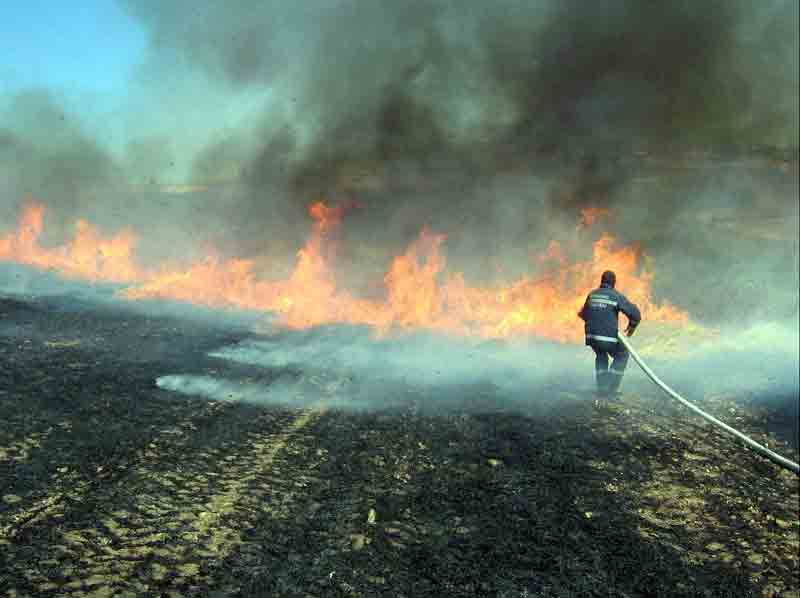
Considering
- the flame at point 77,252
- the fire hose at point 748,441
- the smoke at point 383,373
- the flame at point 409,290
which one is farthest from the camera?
the flame at point 77,252

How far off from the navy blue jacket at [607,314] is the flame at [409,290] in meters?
4.47

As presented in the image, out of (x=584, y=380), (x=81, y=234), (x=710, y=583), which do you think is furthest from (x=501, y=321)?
(x=81, y=234)

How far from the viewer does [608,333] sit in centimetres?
841

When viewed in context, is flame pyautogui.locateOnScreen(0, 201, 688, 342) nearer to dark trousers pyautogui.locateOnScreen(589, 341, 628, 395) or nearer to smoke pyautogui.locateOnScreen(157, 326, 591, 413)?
smoke pyautogui.locateOnScreen(157, 326, 591, 413)

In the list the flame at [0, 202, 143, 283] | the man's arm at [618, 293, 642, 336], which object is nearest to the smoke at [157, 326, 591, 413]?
the man's arm at [618, 293, 642, 336]

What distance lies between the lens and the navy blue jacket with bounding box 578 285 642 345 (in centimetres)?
838

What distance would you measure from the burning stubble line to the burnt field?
15 millimetres

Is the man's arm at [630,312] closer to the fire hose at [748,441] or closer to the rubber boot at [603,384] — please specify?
the fire hose at [748,441]

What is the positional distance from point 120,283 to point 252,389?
496 inches

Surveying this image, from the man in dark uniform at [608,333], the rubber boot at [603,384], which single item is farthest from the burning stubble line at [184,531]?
the man in dark uniform at [608,333]

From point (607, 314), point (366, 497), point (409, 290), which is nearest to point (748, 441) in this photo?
point (366, 497)

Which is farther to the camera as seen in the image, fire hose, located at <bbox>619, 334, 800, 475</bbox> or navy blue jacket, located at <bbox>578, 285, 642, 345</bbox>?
navy blue jacket, located at <bbox>578, 285, 642, 345</bbox>

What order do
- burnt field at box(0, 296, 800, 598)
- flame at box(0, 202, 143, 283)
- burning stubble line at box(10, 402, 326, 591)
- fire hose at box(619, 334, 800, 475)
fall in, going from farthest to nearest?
flame at box(0, 202, 143, 283) → fire hose at box(619, 334, 800, 475) → burnt field at box(0, 296, 800, 598) → burning stubble line at box(10, 402, 326, 591)

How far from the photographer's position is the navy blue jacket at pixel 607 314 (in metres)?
8.38
